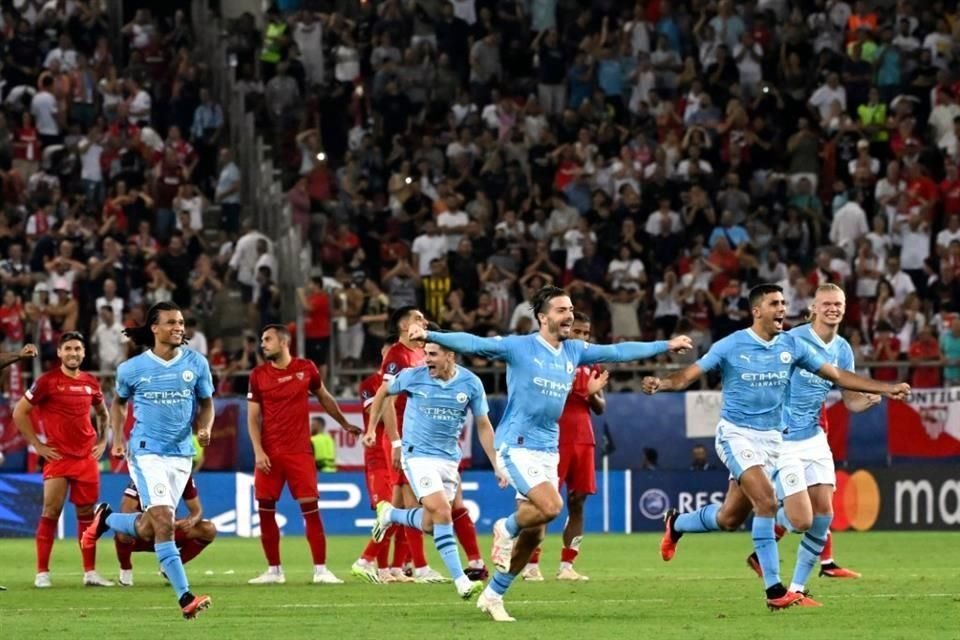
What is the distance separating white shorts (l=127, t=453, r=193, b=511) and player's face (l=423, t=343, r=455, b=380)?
2194 mm

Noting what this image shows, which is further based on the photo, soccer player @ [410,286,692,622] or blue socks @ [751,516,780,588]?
blue socks @ [751,516,780,588]

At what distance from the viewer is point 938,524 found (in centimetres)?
2817

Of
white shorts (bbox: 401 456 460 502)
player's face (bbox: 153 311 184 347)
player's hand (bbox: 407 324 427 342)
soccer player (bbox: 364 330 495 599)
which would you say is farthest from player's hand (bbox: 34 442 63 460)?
player's hand (bbox: 407 324 427 342)

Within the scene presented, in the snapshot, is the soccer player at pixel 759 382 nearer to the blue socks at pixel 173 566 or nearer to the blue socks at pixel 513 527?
the blue socks at pixel 513 527

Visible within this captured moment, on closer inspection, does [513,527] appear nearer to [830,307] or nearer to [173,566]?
[173,566]

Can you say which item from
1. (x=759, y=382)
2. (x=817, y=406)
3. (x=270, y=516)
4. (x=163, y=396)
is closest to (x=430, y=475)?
(x=163, y=396)

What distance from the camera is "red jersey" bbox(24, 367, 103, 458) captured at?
19812 millimetres

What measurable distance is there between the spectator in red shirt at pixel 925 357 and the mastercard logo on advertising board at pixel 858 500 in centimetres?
149

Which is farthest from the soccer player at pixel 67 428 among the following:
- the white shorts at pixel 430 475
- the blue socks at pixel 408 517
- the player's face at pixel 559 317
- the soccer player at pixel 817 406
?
the soccer player at pixel 817 406

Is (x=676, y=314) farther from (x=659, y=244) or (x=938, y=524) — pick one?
(x=938, y=524)

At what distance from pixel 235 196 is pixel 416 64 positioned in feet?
13.7

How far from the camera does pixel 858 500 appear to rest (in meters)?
28.4

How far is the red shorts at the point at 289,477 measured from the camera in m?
19.5

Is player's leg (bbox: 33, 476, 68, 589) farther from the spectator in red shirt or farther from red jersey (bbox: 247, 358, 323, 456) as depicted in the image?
the spectator in red shirt
